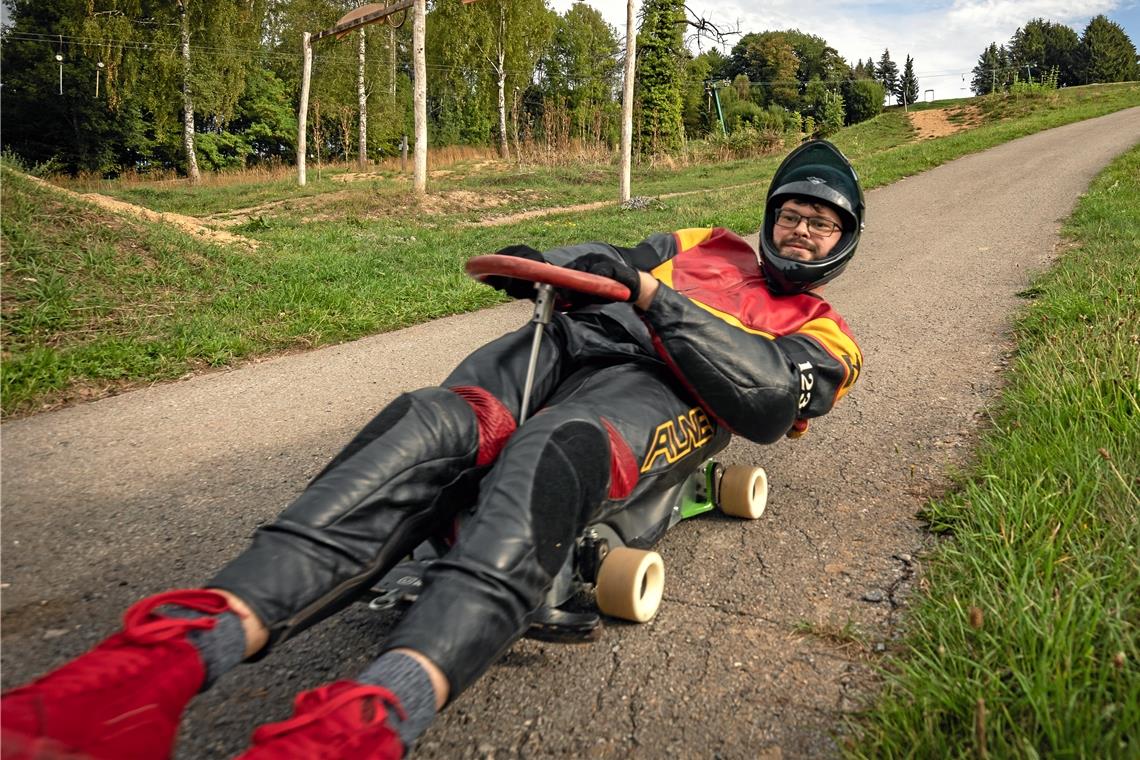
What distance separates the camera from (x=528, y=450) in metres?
1.91

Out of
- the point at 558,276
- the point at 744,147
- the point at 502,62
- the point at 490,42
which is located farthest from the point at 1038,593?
the point at 502,62

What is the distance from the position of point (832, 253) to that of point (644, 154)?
87.4 feet

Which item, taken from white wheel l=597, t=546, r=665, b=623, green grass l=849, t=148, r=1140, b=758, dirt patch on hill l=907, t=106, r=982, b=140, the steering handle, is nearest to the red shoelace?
white wheel l=597, t=546, r=665, b=623

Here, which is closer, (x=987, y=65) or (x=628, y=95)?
(x=628, y=95)

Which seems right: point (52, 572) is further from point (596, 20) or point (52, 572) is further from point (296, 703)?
point (596, 20)

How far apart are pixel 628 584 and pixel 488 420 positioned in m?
0.58

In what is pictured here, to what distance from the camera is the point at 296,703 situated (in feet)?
4.57

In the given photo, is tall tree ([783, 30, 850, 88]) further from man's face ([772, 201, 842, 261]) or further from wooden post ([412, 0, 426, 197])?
man's face ([772, 201, 842, 261])

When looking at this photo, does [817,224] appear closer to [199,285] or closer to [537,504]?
[537,504]

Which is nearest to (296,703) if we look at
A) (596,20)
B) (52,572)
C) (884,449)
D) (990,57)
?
(52,572)

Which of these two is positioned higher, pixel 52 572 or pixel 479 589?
pixel 479 589

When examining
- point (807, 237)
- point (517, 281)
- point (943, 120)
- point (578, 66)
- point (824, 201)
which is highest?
point (578, 66)

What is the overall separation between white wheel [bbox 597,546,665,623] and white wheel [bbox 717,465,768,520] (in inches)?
26.7

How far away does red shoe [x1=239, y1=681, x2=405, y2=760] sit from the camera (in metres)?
1.25
